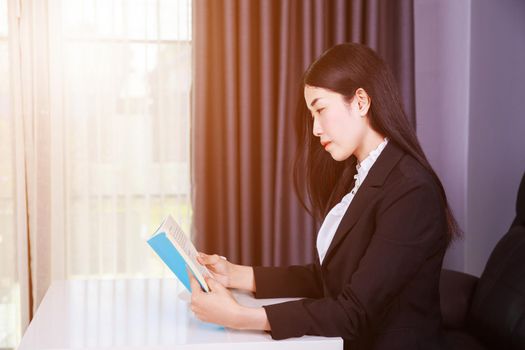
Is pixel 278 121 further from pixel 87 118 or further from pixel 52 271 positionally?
pixel 52 271

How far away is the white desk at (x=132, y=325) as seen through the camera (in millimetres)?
1169

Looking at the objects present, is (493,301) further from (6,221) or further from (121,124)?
(6,221)

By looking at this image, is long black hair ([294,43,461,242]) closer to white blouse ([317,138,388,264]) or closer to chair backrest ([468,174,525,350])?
white blouse ([317,138,388,264])

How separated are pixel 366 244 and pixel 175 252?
412 millimetres

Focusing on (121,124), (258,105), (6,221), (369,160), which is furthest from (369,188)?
(6,221)

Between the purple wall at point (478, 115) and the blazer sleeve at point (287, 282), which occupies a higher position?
the purple wall at point (478, 115)

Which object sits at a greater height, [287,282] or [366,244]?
[366,244]

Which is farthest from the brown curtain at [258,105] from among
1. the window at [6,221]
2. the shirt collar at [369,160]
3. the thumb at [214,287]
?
the thumb at [214,287]

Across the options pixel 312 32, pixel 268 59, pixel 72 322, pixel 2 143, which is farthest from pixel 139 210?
pixel 72 322

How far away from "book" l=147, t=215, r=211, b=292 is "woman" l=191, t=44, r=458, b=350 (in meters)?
0.04

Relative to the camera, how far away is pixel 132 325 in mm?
1268

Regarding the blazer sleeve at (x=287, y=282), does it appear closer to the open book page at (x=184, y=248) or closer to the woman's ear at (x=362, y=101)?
the open book page at (x=184, y=248)

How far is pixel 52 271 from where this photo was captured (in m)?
2.55

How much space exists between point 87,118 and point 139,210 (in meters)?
0.43
